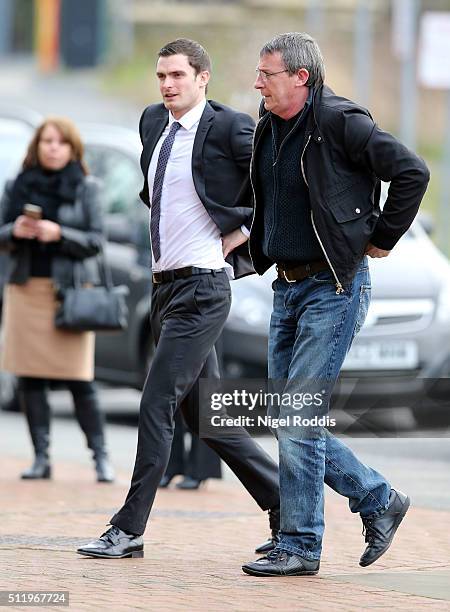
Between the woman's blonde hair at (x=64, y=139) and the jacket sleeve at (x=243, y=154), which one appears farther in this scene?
the woman's blonde hair at (x=64, y=139)

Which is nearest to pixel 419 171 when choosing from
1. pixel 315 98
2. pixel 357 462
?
pixel 315 98

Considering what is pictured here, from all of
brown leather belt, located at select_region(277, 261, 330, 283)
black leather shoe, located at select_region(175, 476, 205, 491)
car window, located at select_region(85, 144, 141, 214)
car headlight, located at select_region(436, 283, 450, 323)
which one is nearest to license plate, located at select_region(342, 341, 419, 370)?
car headlight, located at select_region(436, 283, 450, 323)

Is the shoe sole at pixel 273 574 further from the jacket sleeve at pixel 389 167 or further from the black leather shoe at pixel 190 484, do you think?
the black leather shoe at pixel 190 484

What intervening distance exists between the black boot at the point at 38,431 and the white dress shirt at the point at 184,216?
307cm

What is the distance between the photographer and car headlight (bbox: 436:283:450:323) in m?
12.3

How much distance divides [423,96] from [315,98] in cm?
3531

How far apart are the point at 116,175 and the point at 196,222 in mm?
6235

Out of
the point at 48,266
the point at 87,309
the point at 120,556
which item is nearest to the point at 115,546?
the point at 120,556

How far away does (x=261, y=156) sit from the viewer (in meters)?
6.60

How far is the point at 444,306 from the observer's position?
12.3 m

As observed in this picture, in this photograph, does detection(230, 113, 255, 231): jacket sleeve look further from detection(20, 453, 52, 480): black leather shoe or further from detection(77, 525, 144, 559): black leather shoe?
detection(20, 453, 52, 480): black leather shoe

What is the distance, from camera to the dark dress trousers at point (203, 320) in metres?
6.91

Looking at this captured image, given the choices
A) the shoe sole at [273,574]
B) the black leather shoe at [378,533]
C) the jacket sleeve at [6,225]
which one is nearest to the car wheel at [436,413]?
the black leather shoe at [378,533]

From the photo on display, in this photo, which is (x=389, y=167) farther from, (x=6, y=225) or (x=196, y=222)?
(x=6, y=225)
